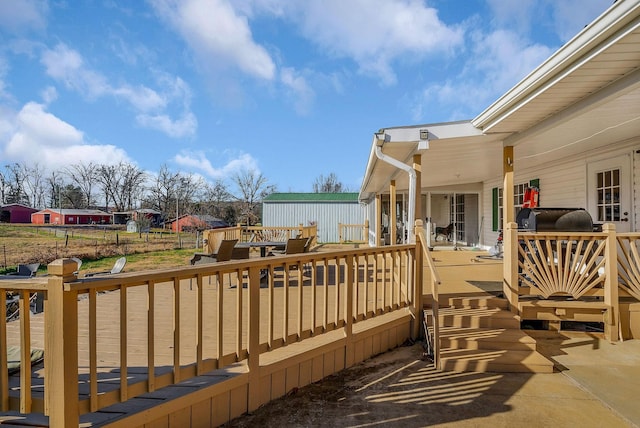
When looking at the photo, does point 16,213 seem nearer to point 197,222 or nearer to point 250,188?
point 197,222

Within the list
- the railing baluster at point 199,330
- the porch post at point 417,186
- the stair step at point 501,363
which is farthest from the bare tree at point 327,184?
the railing baluster at point 199,330

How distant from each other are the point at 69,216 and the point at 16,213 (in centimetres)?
704

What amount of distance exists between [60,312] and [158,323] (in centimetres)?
230

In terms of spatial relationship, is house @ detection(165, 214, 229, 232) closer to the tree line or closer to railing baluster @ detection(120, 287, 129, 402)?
the tree line

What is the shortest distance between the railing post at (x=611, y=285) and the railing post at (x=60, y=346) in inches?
191

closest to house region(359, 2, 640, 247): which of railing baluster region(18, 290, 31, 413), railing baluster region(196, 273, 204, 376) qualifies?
railing baluster region(196, 273, 204, 376)

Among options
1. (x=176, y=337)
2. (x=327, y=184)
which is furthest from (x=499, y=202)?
(x=327, y=184)

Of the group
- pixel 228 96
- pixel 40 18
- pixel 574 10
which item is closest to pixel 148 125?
pixel 228 96

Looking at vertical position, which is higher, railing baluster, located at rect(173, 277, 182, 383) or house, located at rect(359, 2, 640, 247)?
house, located at rect(359, 2, 640, 247)

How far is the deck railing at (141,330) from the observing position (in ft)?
5.28

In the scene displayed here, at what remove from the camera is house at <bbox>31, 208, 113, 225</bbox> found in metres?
44.1

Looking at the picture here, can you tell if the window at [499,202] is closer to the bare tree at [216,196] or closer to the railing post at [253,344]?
the railing post at [253,344]

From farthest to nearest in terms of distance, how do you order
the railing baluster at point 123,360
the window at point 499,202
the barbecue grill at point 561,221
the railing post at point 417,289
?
the window at point 499,202 < the barbecue grill at point 561,221 < the railing post at point 417,289 < the railing baluster at point 123,360

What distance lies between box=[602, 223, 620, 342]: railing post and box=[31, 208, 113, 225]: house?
49993mm
